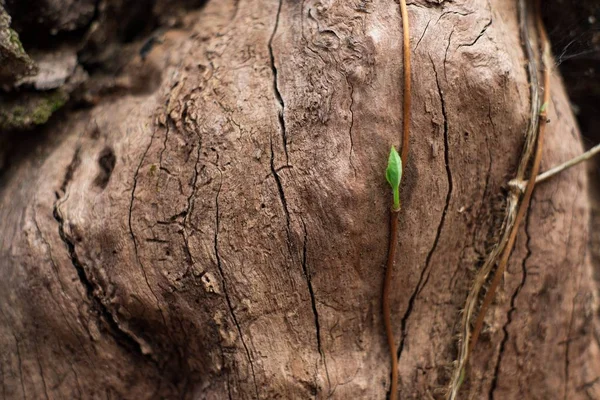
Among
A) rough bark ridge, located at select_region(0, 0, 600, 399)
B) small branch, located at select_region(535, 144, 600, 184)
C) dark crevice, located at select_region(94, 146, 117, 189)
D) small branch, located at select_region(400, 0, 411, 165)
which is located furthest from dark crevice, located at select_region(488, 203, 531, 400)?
dark crevice, located at select_region(94, 146, 117, 189)

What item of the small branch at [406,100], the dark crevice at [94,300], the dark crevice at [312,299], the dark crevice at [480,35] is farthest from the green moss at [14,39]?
the dark crevice at [480,35]

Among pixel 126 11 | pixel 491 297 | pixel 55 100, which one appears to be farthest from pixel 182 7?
pixel 491 297

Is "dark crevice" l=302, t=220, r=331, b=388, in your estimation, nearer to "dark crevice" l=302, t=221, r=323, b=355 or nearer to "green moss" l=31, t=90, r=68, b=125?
"dark crevice" l=302, t=221, r=323, b=355

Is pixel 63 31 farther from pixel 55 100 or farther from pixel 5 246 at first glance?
pixel 5 246

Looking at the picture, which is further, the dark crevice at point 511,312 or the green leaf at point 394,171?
the dark crevice at point 511,312

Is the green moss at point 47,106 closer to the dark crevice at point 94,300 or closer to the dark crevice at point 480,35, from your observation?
the dark crevice at point 94,300
